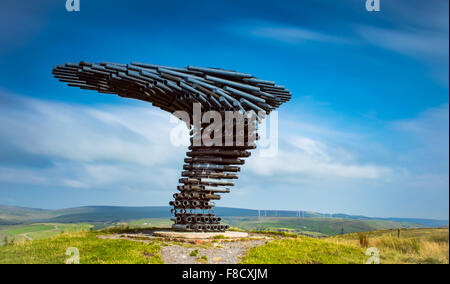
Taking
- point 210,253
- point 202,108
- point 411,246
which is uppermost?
point 202,108

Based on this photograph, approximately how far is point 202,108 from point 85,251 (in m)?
7.10

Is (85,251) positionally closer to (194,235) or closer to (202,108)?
(194,235)

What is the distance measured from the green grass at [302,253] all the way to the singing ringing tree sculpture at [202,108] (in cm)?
340

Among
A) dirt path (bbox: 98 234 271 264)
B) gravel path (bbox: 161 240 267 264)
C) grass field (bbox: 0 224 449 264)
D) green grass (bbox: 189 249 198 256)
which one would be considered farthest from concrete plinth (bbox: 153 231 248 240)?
green grass (bbox: 189 249 198 256)

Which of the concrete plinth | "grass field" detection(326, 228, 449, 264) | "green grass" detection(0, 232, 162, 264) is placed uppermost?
the concrete plinth

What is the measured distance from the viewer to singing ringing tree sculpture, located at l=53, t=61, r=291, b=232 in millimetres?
15109

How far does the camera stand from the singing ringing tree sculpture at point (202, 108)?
15.1 metres

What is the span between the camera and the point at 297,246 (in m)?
13.5

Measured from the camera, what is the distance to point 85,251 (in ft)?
38.2

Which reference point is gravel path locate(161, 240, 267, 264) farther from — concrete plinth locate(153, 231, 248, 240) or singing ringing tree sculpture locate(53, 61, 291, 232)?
singing ringing tree sculpture locate(53, 61, 291, 232)

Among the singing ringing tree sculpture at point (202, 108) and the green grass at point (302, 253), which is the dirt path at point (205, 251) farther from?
the singing ringing tree sculpture at point (202, 108)

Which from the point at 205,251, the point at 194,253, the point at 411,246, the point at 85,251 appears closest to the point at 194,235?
the point at 205,251

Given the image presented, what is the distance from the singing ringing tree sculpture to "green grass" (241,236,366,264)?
3401 mm
